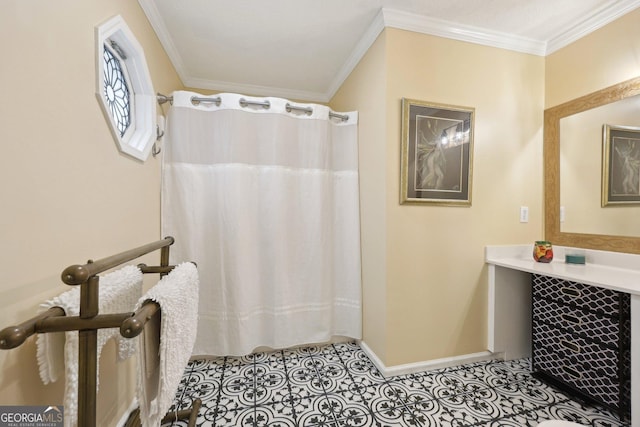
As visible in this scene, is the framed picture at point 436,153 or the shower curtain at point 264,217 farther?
the shower curtain at point 264,217

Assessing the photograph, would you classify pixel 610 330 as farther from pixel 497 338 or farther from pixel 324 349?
pixel 324 349

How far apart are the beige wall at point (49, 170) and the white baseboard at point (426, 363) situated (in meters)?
1.55

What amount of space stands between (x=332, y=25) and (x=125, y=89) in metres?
1.40

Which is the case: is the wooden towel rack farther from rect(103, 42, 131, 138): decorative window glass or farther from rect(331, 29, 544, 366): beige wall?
rect(331, 29, 544, 366): beige wall

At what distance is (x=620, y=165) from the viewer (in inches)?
63.9

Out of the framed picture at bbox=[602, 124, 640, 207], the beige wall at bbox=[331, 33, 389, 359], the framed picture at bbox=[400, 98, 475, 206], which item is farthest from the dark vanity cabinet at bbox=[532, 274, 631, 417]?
the beige wall at bbox=[331, 33, 389, 359]

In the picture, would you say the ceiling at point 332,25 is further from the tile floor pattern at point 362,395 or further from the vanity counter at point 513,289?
the tile floor pattern at point 362,395

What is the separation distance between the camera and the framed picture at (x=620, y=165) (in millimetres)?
1562

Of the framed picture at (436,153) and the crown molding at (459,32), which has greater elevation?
the crown molding at (459,32)

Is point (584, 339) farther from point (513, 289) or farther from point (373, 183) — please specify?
point (373, 183)

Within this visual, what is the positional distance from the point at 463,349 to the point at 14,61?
2.68m

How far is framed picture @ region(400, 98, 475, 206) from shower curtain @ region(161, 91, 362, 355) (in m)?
0.53

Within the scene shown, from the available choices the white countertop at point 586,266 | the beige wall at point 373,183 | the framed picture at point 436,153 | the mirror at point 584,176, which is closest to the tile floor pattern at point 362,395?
the beige wall at point 373,183

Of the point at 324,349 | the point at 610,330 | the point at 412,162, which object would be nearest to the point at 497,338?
the point at 610,330
